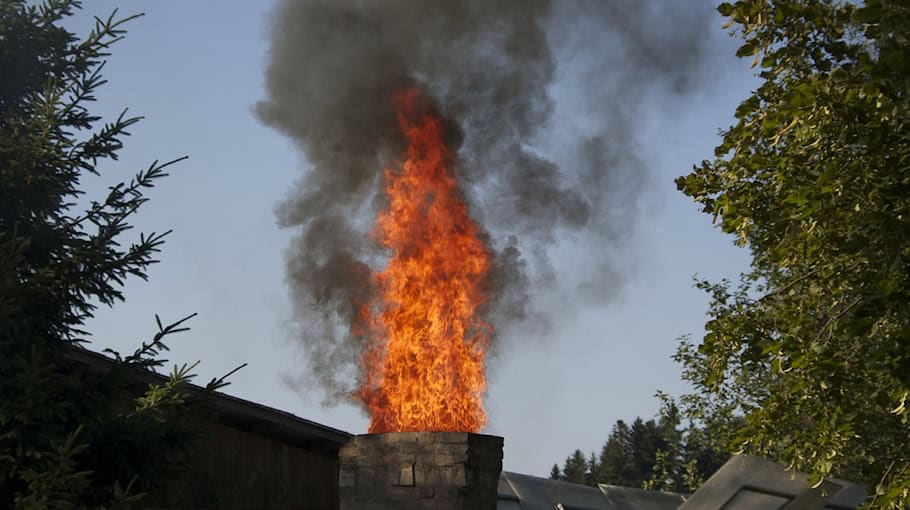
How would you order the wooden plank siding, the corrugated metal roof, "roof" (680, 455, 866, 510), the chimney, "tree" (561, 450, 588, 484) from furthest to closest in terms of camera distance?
"tree" (561, 450, 588, 484), the corrugated metal roof, "roof" (680, 455, 866, 510), the wooden plank siding, the chimney

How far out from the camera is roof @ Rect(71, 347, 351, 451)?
13750mm

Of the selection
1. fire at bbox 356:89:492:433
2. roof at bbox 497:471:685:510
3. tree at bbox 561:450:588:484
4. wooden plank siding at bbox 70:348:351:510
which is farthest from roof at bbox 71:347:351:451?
tree at bbox 561:450:588:484

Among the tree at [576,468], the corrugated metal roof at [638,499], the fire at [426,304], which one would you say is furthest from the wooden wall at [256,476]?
the tree at [576,468]

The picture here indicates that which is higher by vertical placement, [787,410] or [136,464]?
[787,410]

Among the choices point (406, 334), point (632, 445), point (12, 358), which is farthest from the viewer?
point (632, 445)

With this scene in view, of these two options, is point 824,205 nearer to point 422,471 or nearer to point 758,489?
point 422,471

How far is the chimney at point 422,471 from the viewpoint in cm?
1235

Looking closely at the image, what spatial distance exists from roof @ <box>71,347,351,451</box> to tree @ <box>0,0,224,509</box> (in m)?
3.27

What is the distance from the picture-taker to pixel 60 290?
969cm

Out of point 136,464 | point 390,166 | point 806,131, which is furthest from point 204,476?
point 806,131

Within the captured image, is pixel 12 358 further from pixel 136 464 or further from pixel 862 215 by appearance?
pixel 862 215

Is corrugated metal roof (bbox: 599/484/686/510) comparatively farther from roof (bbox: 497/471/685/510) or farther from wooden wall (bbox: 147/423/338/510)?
wooden wall (bbox: 147/423/338/510)

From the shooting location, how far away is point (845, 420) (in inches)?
454

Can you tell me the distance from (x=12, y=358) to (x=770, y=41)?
8.06 meters
